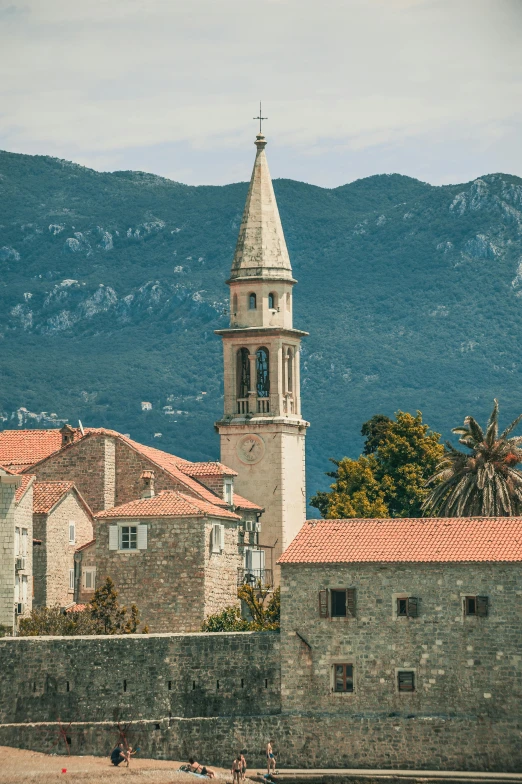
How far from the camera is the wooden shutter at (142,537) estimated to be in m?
89.9

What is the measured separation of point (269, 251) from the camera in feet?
351

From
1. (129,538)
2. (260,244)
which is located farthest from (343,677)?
(260,244)

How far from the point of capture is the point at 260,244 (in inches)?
4203

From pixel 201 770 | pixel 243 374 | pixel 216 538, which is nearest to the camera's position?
pixel 201 770

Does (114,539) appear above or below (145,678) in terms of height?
above

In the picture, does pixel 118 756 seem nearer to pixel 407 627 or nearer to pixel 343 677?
pixel 343 677

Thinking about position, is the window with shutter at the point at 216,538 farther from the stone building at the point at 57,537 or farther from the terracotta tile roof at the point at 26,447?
the terracotta tile roof at the point at 26,447

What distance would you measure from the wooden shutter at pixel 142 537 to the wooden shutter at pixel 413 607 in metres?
16.4

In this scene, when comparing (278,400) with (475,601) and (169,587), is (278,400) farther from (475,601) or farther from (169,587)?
(475,601)

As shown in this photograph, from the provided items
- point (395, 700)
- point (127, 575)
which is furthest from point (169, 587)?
point (395, 700)

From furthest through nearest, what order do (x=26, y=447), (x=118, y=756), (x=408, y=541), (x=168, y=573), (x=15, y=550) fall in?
(x=26, y=447) < (x=168, y=573) < (x=15, y=550) < (x=408, y=541) < (x=118, y=756)

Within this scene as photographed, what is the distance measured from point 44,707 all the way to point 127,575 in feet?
36.3

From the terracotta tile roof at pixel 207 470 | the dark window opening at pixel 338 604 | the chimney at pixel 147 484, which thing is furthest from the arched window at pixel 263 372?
the dark window opening at pixel 338 604

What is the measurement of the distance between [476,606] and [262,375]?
32.5 meters
